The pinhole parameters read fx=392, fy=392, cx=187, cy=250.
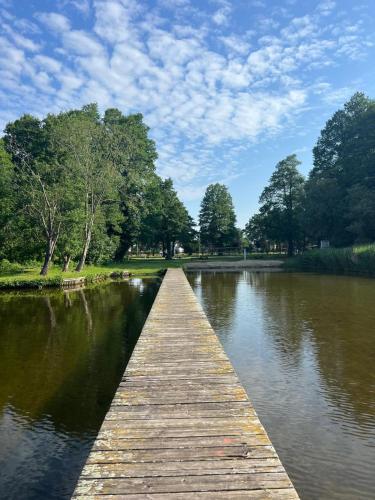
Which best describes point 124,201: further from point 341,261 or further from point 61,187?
point 341,261

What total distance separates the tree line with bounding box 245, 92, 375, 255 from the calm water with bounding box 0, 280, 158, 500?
29.4m

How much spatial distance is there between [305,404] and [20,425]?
483 centimetres

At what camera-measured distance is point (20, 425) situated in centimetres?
636

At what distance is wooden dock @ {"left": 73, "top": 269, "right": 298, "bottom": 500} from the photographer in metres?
3.09

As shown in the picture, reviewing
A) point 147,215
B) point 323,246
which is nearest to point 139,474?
point 323,246

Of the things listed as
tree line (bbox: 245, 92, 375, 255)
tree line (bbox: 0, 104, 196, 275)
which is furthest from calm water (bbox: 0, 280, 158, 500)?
tree line (bbox: 245, 92, 375, 255)

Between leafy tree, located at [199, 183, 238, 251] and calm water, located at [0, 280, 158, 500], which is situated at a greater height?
leafy tree, located at [199, 183, 238, 251]

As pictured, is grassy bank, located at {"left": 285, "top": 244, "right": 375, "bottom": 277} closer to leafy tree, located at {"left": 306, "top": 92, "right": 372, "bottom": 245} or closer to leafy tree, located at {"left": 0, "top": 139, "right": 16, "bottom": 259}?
leafy tree, located at {"left": 306, "top": 92, "right": 372, "bottom": 245}

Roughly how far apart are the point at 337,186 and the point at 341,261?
12.4 meters

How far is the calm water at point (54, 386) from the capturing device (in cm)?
510

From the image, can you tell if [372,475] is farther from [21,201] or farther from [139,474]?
[21,201]

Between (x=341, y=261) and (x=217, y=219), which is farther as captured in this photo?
(x=217, y=219)

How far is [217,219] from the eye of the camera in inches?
2584

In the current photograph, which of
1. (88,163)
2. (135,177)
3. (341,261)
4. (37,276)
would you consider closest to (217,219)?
(135,177)
